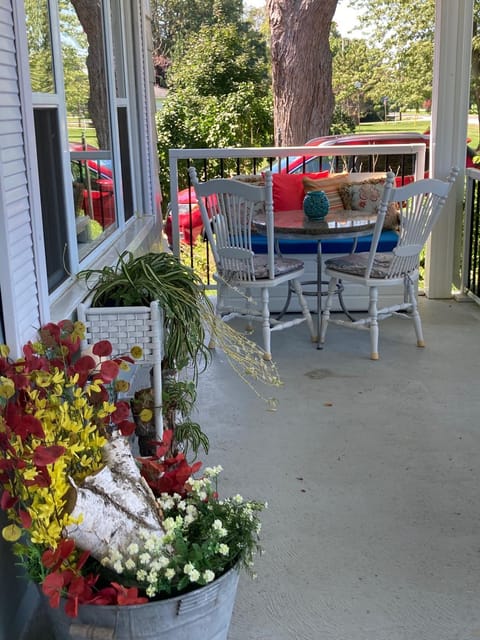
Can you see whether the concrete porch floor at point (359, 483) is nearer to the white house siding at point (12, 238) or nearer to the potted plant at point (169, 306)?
Answer: the potted plant at point (169, 306)

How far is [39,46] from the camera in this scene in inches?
98.1

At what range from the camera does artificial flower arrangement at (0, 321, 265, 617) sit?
151 cm

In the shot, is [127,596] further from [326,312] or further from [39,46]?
[326,312]

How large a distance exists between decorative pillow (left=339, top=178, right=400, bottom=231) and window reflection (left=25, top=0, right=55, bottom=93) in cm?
272

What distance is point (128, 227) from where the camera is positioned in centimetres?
443

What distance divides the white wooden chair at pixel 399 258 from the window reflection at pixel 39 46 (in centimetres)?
190

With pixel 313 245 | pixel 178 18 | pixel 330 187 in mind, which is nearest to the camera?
pixel 313 245

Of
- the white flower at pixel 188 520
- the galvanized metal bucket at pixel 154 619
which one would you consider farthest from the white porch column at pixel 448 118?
the galvanized metal bucket at pixel 154 619

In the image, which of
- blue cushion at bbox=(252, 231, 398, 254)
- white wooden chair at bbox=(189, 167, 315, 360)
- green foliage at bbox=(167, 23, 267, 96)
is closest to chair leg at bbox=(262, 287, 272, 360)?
white wooden chair at bbox=(189, 167, 315, 360)

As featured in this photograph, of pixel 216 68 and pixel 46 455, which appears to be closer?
pixel 46 455

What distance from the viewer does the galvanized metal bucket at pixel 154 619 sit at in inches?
59.8

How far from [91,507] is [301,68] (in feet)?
25.5

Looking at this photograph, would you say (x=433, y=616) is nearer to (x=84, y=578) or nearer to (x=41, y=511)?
(x=84, y=578)

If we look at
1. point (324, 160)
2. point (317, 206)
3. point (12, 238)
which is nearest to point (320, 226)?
point (317, 206)
